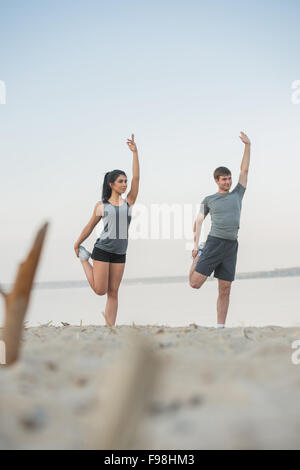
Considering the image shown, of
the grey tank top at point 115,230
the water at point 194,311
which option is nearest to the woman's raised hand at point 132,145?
the grey tank top at point 115,230

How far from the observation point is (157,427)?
1.04m

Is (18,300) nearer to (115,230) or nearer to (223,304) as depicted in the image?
(115,230)

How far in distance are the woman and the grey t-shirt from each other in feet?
3.23

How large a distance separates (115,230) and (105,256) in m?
0.31

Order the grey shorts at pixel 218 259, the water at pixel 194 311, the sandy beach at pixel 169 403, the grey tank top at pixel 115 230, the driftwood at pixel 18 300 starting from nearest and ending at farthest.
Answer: the sandy beach at pixel 169 403 < the driftwood at pixel 18 300 < the grey tank top at pixel 115 230 < the grey shorts at pixel 218 259 < the water at pixel 194 311

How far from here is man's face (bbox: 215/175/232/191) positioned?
5145 millimetres

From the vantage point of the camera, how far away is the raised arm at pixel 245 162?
527cm

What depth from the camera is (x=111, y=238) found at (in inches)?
184

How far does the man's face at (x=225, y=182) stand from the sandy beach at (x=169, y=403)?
354cm

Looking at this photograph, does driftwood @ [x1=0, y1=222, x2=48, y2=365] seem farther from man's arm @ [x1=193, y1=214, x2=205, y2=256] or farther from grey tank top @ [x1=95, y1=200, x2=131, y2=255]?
man's arm @ [x1=193, y1=214, x2=205, y2=256]

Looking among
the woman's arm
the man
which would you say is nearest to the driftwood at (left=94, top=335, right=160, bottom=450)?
the woman's arm

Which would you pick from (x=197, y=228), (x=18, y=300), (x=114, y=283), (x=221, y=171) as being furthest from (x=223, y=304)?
(x=18, y=300)

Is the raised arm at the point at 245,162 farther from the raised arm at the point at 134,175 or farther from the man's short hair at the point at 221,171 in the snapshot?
the raised arm at the point at 134,175
